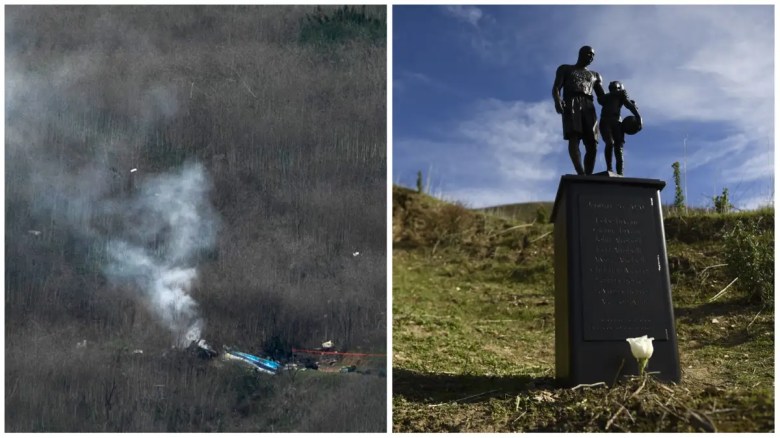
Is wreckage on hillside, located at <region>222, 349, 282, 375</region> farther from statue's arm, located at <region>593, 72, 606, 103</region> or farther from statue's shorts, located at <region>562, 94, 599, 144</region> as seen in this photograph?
statue's arm, located at <region>593, 72, 606, 103</region>

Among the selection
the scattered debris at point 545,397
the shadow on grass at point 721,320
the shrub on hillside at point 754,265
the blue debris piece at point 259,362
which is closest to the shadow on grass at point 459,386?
the scattered debris at point 545,397

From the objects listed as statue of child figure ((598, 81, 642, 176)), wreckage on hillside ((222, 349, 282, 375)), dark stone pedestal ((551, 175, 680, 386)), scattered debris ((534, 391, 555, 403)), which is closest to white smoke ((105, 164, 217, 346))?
wreckage on hillside ((222, 349, 282, 375))

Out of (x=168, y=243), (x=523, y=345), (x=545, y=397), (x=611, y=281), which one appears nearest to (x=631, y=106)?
(x=611, y=281)

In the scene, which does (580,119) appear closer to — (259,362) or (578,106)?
(578,106)

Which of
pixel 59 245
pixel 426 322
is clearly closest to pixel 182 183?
pixel 59 245

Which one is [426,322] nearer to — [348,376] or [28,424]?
[348,376]

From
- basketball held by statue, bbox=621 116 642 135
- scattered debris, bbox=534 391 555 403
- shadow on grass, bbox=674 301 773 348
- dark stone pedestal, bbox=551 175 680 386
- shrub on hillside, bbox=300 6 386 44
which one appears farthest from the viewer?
shadow on grass, bbox=674 301 773 348
